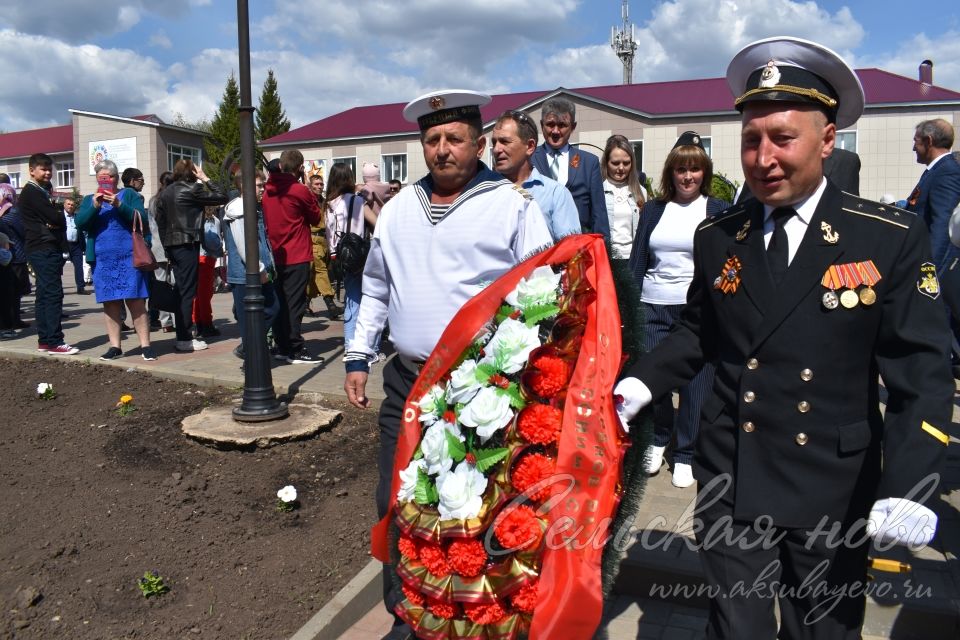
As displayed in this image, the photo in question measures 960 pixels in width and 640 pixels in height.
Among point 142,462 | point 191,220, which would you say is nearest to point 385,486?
point 142,462

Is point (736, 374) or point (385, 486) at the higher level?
point (736, 374)

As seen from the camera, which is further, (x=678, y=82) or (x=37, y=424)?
(x=678, y=82)

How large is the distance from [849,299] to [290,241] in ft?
21.9

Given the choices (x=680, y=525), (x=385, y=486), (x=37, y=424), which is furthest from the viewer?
(x=37, y=424)

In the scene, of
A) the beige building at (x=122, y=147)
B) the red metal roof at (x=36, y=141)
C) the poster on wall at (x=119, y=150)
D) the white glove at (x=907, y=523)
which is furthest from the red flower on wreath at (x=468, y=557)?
the red metal roof at (x=36, y=141)

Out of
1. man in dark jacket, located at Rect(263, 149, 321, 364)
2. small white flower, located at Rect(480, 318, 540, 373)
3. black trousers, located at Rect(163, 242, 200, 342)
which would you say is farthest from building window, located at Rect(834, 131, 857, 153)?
small white flower, located at Rect(480, 318, 540, 373)

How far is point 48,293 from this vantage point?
8656mm

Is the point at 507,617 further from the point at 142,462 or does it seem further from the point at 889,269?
the point at 142,462

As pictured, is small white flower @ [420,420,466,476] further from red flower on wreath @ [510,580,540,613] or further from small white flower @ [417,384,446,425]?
red flower on wreath @ [510,580,540,613]

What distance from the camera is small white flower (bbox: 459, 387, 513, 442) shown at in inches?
97.0

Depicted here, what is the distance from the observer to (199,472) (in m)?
5.12

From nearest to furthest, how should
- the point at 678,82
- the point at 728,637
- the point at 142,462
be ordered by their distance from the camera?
the point at 728,637
the point at 142,462
the point at 678,82

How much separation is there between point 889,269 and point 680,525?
2.37 meters

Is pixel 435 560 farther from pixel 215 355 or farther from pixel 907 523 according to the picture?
pixel 215 355
